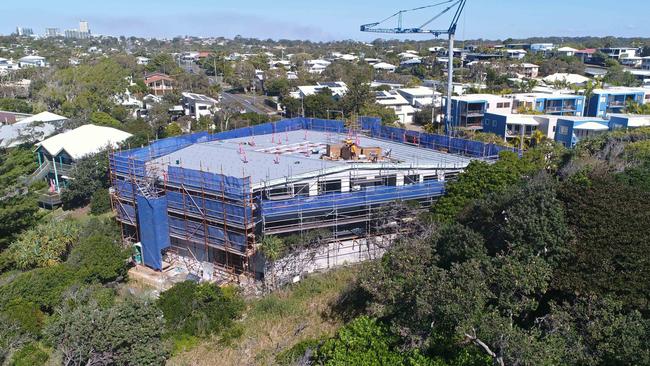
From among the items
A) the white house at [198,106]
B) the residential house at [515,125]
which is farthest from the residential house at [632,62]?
the white house at [198,106]

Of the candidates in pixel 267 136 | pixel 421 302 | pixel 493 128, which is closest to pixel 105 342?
pixel 421 302

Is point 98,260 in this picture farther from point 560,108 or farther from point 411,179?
point 560,108

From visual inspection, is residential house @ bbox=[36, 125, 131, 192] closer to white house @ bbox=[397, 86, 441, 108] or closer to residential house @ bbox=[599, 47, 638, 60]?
white house @ bbox=[397, 86, 441, 108]

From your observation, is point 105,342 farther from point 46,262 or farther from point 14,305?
point 46,262

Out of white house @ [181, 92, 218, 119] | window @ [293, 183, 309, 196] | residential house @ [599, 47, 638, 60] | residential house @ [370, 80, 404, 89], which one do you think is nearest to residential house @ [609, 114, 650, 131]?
window @ [293, 183, 309, 196]

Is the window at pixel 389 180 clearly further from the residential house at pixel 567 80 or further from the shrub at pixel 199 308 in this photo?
the residential house at pixel 567 80

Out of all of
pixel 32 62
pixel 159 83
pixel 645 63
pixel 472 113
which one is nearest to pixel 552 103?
pixel 472 113
